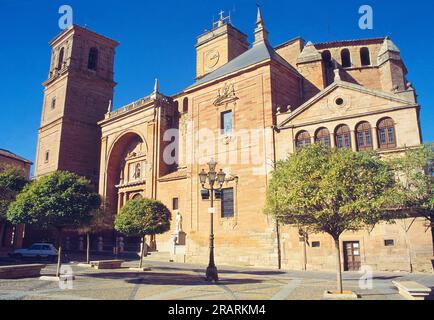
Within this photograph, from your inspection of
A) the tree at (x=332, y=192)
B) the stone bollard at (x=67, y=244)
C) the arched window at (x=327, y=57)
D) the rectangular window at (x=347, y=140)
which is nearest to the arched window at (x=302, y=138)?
the rectangular window at (x=347, y=140)

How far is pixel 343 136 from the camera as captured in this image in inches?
859

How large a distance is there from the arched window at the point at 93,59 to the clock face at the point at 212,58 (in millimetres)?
14552

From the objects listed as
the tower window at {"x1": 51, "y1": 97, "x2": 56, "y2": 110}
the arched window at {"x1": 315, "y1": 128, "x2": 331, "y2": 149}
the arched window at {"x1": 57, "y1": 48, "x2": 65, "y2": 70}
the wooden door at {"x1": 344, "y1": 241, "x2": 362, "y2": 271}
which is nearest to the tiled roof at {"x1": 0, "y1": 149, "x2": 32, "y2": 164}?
the tower window at {"x1": 51, "y1": 97, "x2": 56, "y2": 110}

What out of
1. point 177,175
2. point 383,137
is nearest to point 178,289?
point 383,137

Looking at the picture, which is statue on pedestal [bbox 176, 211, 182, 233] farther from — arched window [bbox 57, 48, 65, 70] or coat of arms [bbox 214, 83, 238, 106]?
arched window [bbox 57, 48, 65, 70]

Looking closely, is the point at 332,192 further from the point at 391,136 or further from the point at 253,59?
the point at 253,59

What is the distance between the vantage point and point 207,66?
4044cm

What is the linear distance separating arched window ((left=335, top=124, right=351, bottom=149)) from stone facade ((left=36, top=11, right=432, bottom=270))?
0.19 feet

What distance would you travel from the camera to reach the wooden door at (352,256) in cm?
1988

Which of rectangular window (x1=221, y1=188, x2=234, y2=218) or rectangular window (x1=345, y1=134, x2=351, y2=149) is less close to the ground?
rectangular window (x1=345, y1=134, x2=351, y2=149)

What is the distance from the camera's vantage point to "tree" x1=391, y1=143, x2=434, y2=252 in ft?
46.1

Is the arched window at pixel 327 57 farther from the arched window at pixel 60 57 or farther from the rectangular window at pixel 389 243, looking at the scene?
the arched window at pixel 60 57
